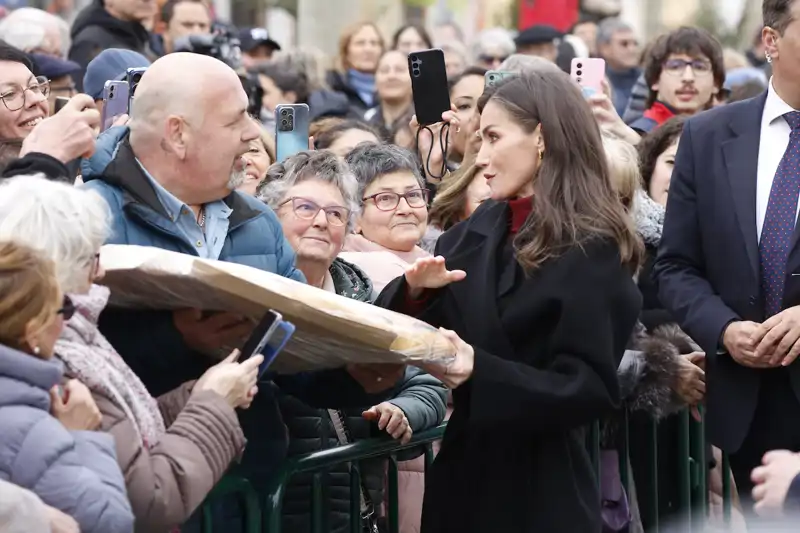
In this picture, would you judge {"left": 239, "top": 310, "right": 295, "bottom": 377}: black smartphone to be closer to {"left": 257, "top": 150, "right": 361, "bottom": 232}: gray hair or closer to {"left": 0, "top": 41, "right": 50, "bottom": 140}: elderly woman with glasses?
{"left": 257, "top": 150, "right": 361, "bottom": 232}: gray hair

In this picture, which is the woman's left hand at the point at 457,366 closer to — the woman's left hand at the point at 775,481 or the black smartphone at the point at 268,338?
the black smartphone at the point at 268,338

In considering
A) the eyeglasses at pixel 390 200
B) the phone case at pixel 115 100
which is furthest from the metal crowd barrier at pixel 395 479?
the phone case at pixel 115 100

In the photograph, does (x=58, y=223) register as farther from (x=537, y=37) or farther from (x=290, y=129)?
(x=537, y=37)

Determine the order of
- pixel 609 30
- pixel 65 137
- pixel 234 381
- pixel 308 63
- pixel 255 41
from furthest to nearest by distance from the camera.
→ pixel 609 30 < pixel 255 41 < pixel 308 63 < pixel 65 137 < pixel 234 381

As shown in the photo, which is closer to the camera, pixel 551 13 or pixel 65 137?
pixel 65 137

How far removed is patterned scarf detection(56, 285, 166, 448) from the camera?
3.59m

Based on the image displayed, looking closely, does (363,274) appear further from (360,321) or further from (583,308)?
(360,321)

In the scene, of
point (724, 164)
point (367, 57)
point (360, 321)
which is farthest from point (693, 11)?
point (360, 321)

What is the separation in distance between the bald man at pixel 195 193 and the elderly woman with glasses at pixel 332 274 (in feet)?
1.17

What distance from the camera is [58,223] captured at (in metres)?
3.54

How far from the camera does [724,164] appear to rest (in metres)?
5.52

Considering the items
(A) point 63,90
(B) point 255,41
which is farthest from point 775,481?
(B) point 255,41

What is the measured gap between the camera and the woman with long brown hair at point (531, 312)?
4.54m

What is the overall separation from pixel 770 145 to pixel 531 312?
1409 mm
